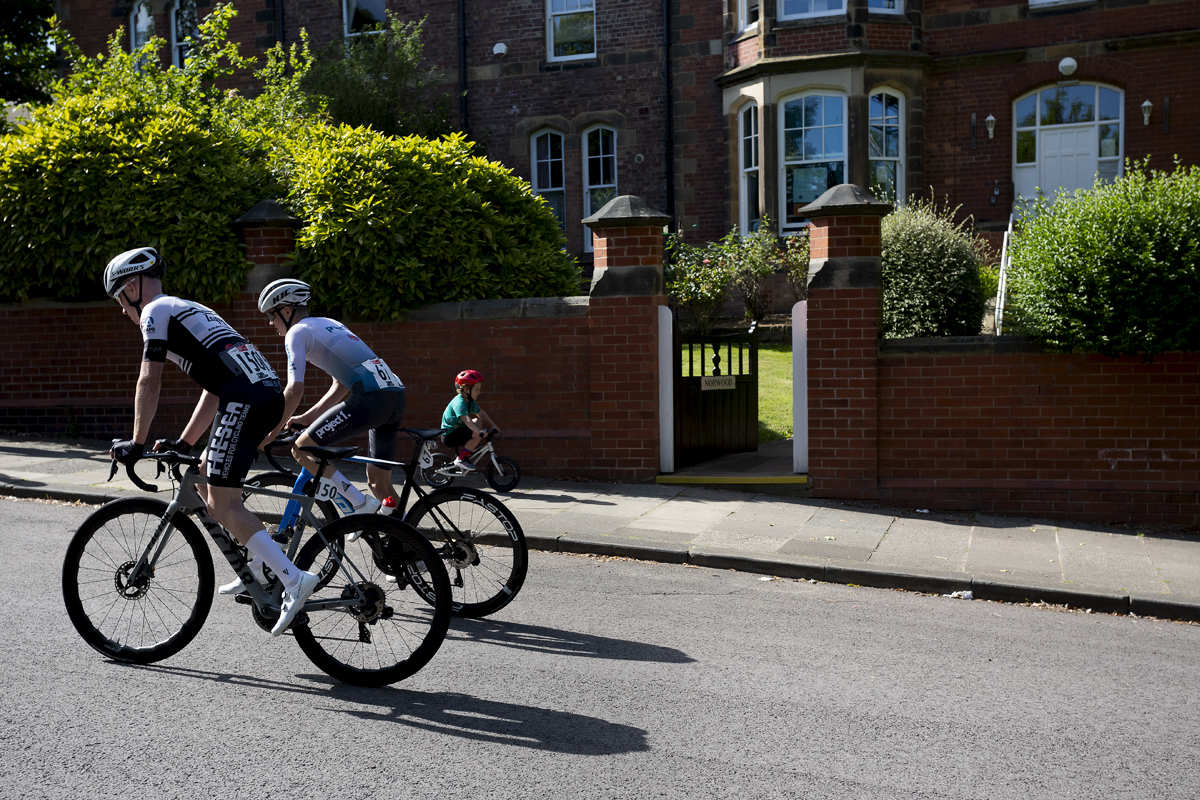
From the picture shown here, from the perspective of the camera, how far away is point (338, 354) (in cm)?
582

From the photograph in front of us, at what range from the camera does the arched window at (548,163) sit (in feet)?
69.5

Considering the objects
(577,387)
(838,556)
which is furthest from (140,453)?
(577,387)

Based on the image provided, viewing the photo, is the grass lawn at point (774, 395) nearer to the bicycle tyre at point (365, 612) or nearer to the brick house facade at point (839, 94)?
the brick house facade at point (839, 94)

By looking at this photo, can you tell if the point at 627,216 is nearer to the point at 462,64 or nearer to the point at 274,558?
the point at 274,558

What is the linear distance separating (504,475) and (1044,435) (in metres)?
4.75

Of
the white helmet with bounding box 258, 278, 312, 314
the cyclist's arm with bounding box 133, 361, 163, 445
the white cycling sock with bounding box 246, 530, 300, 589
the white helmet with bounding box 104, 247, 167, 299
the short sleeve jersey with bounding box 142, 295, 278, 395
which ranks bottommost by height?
the white cycling sock with bounding box 246, 530, 300, 589

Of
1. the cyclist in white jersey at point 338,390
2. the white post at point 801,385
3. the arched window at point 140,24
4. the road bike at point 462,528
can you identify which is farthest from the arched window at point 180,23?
the road bike at point 462,528

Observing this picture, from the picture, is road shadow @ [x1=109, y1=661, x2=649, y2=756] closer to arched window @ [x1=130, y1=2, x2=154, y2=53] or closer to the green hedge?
the green hedge

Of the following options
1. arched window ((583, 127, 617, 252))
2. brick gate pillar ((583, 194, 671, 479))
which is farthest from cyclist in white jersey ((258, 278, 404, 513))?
arched window ((583, 127, 617, 252))

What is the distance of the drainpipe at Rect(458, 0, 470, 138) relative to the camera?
20922 mm

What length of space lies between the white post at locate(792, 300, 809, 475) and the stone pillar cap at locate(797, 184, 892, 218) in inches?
32.4

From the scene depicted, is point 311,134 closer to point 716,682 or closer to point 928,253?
point 928,253

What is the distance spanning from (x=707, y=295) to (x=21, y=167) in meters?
9.08

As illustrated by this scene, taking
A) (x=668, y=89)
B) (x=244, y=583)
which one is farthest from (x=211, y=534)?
(x=668, y=89)
